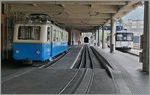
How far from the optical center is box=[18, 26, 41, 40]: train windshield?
66.4 ft

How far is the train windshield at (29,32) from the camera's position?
20.2 meters

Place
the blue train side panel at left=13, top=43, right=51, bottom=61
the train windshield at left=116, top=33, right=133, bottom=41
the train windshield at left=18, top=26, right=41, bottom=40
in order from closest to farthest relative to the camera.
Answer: the blue train side panel at left=13, top=43, right=51, bottom=61 < the train windshield at left=18, top=26, right=41, bottom=40 < the train windshield at left=116, top=33, right=133, bottom=41

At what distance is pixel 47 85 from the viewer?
12.3 metres

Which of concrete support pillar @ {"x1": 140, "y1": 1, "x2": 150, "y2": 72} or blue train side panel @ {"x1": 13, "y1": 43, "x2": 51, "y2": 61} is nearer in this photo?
concrete support pillar @ {"x1": 140, "y1": 1, "x2": 150, "y2": 72}

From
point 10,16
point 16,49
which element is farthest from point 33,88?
point 10,16

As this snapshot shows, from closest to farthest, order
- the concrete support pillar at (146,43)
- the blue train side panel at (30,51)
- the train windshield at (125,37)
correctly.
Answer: the concrete support pillar at (146,43) < the blue train side panel at (30,51) < the train windshield at (125,37)

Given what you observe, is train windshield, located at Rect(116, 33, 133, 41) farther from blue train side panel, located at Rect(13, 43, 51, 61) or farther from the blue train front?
blue train side panel, located at Rect(13, 43, 51, 61)

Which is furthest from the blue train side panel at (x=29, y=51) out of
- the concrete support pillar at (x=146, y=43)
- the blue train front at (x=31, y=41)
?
the concrete support pillar at (x=146, y=43)

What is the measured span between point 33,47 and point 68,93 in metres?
9.94

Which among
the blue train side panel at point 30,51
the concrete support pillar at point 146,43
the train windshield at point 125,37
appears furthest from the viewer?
the train windshield at point 125,37

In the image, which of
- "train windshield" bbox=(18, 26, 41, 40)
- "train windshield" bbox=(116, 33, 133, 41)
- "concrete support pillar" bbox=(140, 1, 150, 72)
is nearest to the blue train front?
"train windshield" bbox=(18, 26, 41, 40)

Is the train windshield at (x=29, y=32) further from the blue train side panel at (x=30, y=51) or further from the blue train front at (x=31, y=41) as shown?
the blue train side panel at (x=30, y=51)

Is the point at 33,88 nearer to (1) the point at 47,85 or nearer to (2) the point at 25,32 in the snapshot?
(1) the point at 47,85

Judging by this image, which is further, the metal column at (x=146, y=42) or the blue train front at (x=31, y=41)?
the blue train front at (x=31, y=41)
